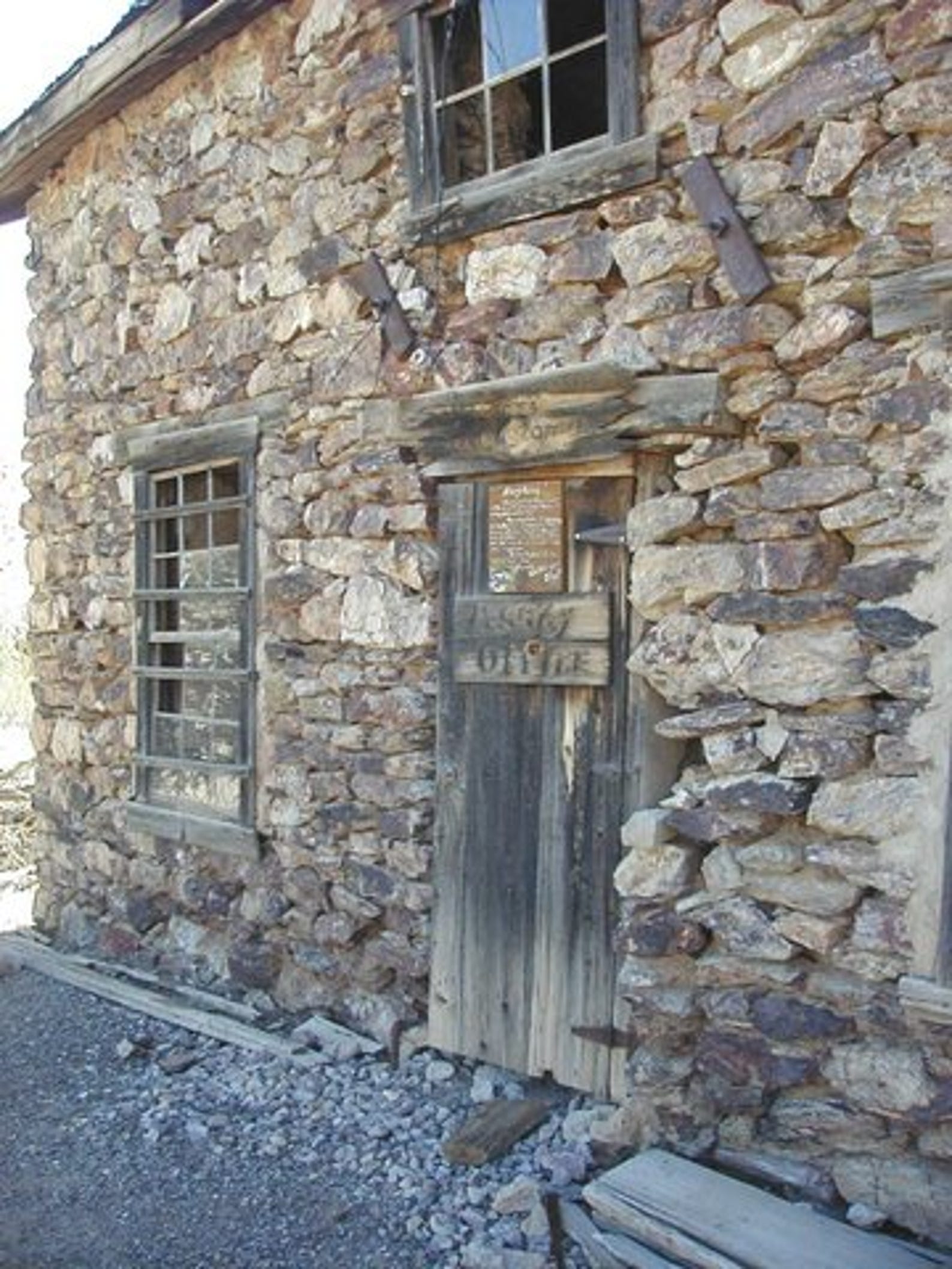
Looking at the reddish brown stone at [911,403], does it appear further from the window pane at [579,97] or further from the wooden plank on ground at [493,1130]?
the wooden plank on ground at [493,1130]

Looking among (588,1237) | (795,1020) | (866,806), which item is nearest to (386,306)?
(866,806)

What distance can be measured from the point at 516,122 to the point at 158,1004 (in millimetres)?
A: 3768

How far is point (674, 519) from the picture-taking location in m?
3.43

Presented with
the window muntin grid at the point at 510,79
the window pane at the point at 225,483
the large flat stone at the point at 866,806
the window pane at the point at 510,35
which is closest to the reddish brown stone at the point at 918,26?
the window muntin grid at the point at 510,79

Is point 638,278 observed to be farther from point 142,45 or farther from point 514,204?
point 142,45

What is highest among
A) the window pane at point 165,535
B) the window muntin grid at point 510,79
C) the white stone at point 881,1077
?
the window muntin grid at point 510,79

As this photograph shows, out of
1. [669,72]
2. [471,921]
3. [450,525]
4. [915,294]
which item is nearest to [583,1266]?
[471,921]

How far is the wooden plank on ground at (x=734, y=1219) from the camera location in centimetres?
272

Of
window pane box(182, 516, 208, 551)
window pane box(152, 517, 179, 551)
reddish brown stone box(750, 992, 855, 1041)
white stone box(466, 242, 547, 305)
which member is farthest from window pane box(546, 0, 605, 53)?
reddish brown stone box(750, 992, 855, 1041)

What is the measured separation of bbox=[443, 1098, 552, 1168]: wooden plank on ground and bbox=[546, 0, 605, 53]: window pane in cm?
344

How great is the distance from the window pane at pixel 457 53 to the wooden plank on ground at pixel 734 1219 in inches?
139

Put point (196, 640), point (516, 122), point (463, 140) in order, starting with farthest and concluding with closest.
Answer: point (196, 640)
point (463, 140)
point (516, 122)

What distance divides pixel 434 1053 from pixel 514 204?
2.93 meters

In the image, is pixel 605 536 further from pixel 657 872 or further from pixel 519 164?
pixel 519 164
